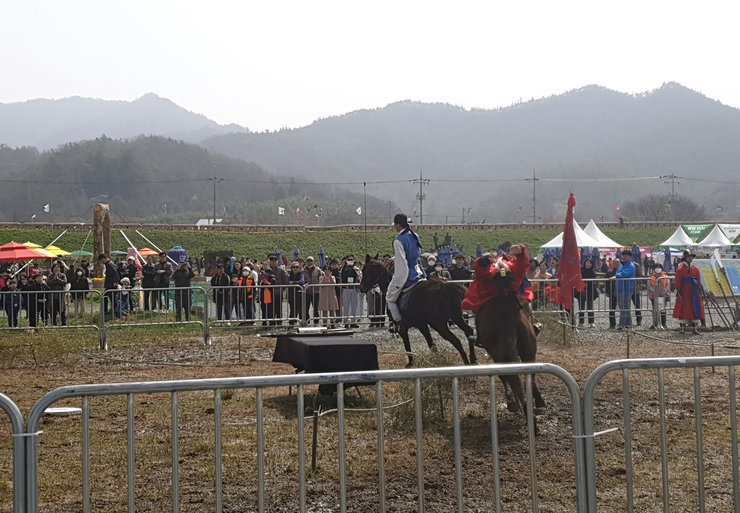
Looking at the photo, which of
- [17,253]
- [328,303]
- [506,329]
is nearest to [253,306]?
[328,303]

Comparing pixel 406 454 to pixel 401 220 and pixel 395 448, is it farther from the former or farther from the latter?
pixel 401 220

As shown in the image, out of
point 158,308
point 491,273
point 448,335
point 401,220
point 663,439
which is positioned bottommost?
point 448,335

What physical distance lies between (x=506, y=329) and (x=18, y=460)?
6056 mm

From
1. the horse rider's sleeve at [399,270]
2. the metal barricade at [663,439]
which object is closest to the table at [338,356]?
the metal barricade at [663,439]

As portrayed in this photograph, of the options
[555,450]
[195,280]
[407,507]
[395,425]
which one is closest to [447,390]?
[395,425]

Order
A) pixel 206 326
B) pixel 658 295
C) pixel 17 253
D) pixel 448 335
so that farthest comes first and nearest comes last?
pixel 17 253
pixel 658 295
pixel 206 326
pixel 448 335

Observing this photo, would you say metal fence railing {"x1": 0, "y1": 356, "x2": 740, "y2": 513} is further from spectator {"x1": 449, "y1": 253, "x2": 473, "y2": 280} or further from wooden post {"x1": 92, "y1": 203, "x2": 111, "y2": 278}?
wooden post {"x1": 92, "y1": 203, "x2": 111, "y2": 278}

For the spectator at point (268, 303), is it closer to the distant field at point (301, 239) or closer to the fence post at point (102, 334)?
the fence post at point (102, 334)

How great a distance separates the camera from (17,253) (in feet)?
100

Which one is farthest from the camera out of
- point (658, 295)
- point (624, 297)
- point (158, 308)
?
point (624, 297)

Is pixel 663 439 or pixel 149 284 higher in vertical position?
pixel 149 284

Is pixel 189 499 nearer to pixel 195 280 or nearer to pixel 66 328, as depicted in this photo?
pixel 66 328

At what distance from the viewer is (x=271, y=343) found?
18.4 m

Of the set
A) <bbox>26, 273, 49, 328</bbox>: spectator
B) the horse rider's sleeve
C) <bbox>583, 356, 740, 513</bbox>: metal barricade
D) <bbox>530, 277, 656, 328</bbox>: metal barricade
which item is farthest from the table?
<bbox>26, 273, 49, 328</bbox>: spectator
